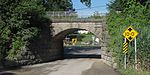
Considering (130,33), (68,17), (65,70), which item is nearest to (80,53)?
(68,17)

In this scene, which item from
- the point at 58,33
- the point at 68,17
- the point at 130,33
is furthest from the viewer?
the point at 68,17

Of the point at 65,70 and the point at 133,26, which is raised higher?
the point at 133,26

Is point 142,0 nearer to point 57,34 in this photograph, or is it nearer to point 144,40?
point 57,34

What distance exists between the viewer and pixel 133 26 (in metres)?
27.8

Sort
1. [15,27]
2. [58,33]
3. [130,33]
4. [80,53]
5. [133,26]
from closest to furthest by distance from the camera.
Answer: [130,33] < [133,26] < [15,27] < [58,33] < [80,53]

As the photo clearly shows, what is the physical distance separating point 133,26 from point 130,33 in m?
2.14

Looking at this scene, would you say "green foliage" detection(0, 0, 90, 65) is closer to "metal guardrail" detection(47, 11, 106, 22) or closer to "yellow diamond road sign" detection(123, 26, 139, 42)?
"metal guardrail" detection(47, 11, 106, 22)

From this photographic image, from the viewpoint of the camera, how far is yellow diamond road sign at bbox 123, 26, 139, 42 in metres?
25.7

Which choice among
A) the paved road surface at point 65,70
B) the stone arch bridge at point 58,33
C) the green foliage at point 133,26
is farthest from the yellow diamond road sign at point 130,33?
the stone arch bridge at point 58,33

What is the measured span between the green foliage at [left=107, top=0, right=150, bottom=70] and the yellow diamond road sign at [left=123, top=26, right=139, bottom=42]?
0.51 metres

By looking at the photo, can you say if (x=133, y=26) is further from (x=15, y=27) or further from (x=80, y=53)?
(x=80, y=53)

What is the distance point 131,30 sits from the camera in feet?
84.5

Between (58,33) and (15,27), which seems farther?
(58,33)

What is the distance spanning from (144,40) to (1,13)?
13.0m
